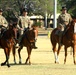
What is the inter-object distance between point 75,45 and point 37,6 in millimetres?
64428

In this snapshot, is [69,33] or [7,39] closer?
[7,39]

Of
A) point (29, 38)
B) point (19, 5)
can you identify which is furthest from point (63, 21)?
point (19, 5)

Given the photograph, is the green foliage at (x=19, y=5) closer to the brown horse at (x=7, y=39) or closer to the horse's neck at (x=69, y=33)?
the horse's neck at (x=69, y=33)

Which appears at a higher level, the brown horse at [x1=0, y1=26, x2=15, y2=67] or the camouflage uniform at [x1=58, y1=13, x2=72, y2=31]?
the camouflage uniform at [x1=58, y1=13, x2=72, y2=31]

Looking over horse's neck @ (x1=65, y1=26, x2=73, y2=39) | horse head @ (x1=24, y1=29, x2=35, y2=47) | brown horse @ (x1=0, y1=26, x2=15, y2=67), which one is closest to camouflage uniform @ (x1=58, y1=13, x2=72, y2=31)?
horse's neck @ (x1=65, y1=26, x2=73, y2=39)

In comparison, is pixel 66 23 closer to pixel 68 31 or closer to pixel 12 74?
pixel 68 31

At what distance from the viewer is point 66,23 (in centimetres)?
1997

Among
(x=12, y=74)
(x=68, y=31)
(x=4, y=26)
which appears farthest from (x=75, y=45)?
(x=12, y=74)

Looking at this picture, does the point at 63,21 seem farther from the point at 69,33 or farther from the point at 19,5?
the point at 19,5

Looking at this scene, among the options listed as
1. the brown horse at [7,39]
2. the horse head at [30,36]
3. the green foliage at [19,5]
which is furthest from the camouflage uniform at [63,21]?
the green foliage at [19,5]

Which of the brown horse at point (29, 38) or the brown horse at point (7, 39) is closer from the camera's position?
the brown horse at point (7, 39)

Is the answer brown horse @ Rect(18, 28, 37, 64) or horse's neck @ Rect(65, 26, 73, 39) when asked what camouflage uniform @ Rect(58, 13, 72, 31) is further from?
brown horse @ Rect(18, 28, 37, 64)

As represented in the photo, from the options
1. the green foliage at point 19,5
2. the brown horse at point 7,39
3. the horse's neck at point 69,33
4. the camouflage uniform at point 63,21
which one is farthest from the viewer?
the green foliage at point 19,5

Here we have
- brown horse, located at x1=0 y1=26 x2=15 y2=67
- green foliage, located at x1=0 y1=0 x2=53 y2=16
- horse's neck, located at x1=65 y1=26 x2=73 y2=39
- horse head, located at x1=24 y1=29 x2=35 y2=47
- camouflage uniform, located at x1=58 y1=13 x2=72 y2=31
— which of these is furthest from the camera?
green foliage, located at x1=0 y1=0 x2=53 y2=16
